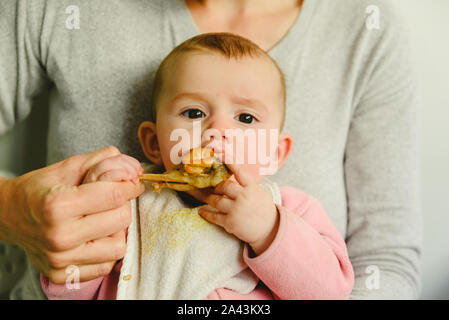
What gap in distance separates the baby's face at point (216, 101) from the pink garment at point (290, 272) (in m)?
0.20

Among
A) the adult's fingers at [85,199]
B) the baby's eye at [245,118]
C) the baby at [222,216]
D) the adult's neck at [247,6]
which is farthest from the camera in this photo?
the adult's neck at [247,6]

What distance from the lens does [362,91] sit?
1089 mm

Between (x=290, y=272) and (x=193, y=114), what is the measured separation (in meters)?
0.43

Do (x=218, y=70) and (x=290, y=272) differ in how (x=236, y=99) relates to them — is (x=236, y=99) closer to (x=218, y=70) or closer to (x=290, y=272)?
(x=218, y=70)

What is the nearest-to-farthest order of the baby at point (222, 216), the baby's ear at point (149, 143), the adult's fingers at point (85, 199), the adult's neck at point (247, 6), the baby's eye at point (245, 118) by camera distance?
the adult's fingers at point (85, 199), the baby at point (222, 216), the baby's eye at point (245, 118), the baby's ear at point (149, 143), the adult's neck at point (247, 6)

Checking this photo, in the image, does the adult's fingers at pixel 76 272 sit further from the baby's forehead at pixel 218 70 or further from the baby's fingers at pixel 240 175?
the baby's forehead at pixel 218 70

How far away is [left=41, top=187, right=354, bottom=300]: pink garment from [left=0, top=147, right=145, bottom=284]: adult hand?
0.27 ft

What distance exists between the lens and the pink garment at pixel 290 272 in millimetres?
784

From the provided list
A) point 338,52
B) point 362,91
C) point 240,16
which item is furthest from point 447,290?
point 240,16

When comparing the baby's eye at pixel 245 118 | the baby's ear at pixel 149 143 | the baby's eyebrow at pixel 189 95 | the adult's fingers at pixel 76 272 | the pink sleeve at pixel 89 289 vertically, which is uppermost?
the baby's eyebrow at pixel 189 95

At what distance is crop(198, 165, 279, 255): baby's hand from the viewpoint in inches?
30.5

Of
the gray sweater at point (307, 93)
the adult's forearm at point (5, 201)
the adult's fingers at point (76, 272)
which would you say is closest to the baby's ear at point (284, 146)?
the gray sweater at point (307, 93)

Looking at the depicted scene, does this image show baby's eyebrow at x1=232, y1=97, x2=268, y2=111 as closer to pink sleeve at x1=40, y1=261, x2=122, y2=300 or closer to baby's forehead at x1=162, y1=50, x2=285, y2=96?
baby's forehead at x1=162, y1=50, x2=285, y2=96
